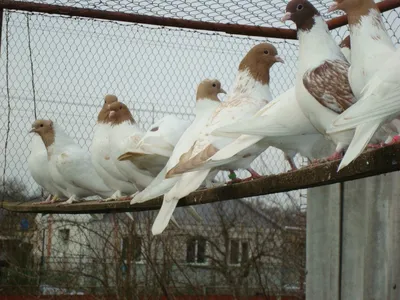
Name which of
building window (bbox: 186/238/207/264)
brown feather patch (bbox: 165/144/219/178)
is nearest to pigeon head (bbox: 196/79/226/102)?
brown feather patch (bbox: 165/144/219/178)

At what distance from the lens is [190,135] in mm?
3713

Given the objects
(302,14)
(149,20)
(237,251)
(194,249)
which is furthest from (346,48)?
(237,251)

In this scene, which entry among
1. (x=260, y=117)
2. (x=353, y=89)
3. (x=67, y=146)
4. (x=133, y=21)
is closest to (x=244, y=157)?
(x=260, y=117)

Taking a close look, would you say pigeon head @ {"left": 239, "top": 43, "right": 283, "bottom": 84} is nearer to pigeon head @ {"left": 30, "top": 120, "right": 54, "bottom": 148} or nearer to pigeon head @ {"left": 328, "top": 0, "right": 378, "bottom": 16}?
pigeon head @ {"left": 328, "top": 0, "right": 378, "bottom": 16}

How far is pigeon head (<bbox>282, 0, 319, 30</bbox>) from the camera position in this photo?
10.3 ft

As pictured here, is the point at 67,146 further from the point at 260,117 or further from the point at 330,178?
the point at 330,178

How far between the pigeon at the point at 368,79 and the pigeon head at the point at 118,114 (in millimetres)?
2229

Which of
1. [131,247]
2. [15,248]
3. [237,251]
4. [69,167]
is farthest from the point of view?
[237,251]

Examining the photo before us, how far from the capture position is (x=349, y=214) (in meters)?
4.04

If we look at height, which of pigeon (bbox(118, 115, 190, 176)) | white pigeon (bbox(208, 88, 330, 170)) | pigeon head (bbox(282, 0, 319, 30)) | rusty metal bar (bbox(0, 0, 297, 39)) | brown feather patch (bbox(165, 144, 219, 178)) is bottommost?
brown feather patch (bbox(165, 144, 219, 178))

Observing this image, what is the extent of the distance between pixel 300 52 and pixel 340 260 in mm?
1395

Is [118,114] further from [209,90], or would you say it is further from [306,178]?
[306,178]

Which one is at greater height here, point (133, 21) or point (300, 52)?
point (133, 21)

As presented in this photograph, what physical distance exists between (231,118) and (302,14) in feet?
2.10
